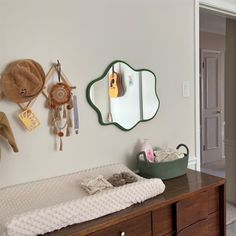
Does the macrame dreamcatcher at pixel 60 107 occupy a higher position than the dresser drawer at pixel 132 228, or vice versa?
the macrame dreamcatcher at pixel 60 107

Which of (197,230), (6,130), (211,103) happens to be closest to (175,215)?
(197,230)

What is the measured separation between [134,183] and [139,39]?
95cm

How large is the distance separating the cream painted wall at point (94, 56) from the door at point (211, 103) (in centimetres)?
268

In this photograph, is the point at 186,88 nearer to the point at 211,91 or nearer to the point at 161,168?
the point at 161,168

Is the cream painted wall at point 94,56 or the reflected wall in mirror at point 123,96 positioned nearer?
the cream painted wall at point 94,56

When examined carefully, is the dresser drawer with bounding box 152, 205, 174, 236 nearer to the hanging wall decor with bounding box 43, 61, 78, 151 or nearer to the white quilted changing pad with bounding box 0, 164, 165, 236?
the white quilted changing pad with bounding box 0, 164, 165, 236

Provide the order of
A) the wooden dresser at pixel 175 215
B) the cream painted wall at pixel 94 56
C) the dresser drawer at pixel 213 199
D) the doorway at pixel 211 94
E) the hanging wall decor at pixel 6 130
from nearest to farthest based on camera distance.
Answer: the wooden dresser at pixel 175 215 → the hanging wall decor at pixel 6 130 → the cream painted wall at pixel 94 56 → the dresser drawer at pixel 213 199 → the doorway at pixel 211 94

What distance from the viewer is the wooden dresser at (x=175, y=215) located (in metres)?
1.23

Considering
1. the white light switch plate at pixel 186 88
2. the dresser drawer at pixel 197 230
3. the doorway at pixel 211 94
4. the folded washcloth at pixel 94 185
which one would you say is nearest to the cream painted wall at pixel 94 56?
the white light switch plate at pixel 186 88

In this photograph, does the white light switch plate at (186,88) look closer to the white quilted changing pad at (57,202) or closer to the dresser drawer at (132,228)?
the white quilted changing pad at (57,202)

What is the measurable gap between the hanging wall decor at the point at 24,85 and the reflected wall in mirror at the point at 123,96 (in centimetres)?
32

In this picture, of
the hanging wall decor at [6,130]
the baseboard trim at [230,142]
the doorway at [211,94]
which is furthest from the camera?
the doorway at [211,94]

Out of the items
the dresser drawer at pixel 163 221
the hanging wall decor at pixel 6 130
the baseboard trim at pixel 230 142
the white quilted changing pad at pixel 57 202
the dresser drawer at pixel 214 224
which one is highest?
the hanging wall decor at pixel 6 130

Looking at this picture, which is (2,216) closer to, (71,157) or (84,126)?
(71,157)
